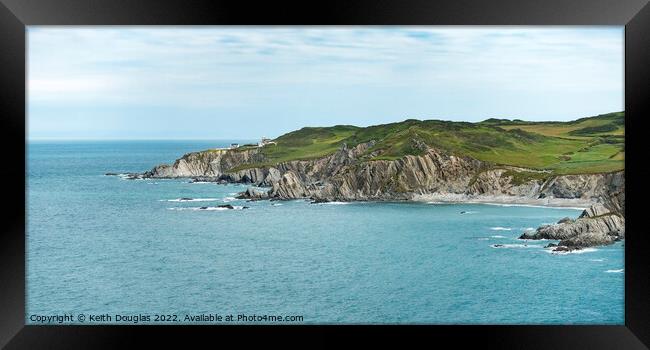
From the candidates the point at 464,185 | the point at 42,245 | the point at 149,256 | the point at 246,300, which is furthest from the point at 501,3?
the point at 42,245

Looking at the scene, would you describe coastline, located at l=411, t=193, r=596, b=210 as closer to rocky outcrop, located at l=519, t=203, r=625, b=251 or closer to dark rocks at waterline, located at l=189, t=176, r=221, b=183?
rocky outcrop, located at l=519, t=203, r=625, b=251

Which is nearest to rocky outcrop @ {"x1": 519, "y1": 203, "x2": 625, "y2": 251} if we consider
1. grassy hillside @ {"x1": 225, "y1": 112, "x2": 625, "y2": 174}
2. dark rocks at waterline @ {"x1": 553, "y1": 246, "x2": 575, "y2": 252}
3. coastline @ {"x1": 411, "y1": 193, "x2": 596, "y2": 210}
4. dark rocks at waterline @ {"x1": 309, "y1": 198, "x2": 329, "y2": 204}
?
dark rocks at waterline @ {"x1": 553, "y1": 246, "x2": 575, "y2": 252}

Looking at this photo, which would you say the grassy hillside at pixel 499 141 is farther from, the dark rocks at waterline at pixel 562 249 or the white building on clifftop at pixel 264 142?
the dark rocks at waterline at pixel 562 249

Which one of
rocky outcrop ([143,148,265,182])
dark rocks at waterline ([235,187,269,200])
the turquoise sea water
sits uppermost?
rocky outcrop ([143,148,265,182])

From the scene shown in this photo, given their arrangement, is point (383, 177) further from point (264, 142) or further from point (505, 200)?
point (264, 142)

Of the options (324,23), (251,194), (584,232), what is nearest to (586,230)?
(584,232)

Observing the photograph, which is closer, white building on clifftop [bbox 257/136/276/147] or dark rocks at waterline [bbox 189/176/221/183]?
white building on clifftop [bbox 257/136/276/147]

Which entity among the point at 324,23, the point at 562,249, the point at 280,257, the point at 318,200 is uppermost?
the point at 324,23
